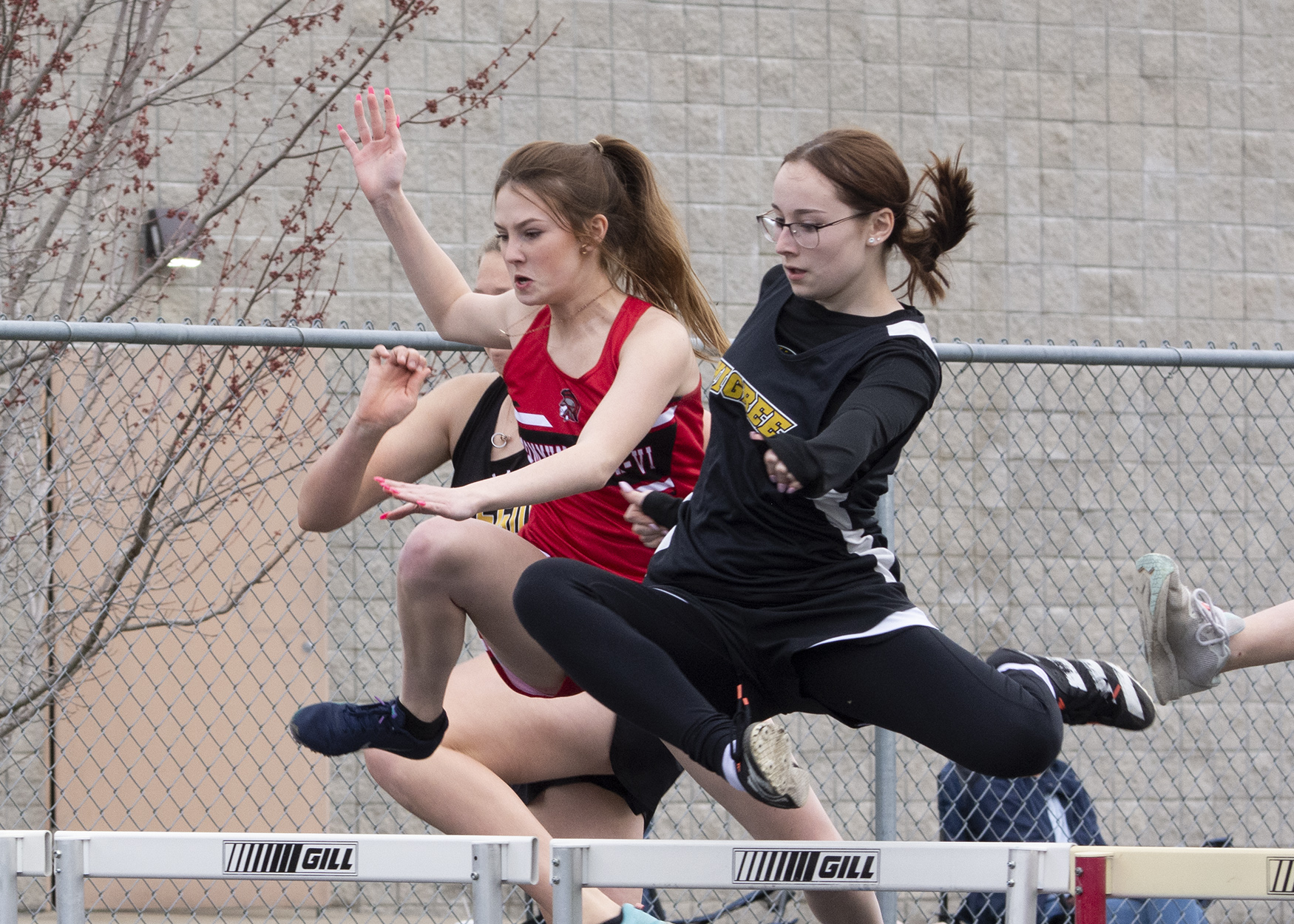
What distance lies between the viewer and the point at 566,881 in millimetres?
2275

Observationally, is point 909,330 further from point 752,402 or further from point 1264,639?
point 1264,639

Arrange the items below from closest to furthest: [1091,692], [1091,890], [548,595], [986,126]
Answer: [1091,890] < [548,595] < [1091,692] < [986,126]

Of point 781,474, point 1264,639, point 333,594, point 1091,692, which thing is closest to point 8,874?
point 781,474

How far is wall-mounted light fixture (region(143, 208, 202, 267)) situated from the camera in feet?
17.3

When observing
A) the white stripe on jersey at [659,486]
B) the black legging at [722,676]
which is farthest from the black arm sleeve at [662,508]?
the black legging at [722,676]

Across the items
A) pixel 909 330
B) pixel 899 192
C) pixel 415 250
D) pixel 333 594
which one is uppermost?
pixel 899 192

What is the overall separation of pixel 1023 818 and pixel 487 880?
2983mm

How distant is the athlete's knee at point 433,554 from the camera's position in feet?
8.77

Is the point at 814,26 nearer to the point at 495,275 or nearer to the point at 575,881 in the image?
the point at 495,275

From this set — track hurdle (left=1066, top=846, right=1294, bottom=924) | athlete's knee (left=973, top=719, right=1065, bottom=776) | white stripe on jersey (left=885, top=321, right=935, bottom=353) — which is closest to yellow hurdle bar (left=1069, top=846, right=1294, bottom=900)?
track hurdle (left=1066, top=846, right=1294, bottom=924)

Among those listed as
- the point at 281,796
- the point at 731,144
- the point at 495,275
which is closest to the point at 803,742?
the point at 281,796

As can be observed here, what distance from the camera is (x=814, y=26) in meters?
6.52

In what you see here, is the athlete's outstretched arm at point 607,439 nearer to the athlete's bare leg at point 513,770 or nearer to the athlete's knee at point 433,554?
the athlete's knee at point 433,554

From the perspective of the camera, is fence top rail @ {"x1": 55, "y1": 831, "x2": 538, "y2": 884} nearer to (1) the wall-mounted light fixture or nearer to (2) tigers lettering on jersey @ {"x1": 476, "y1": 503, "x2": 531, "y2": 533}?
(2) tigers lettering on jersey @ {"x1": 476, "y1": 503, "x2": 531, "y2": 533}
